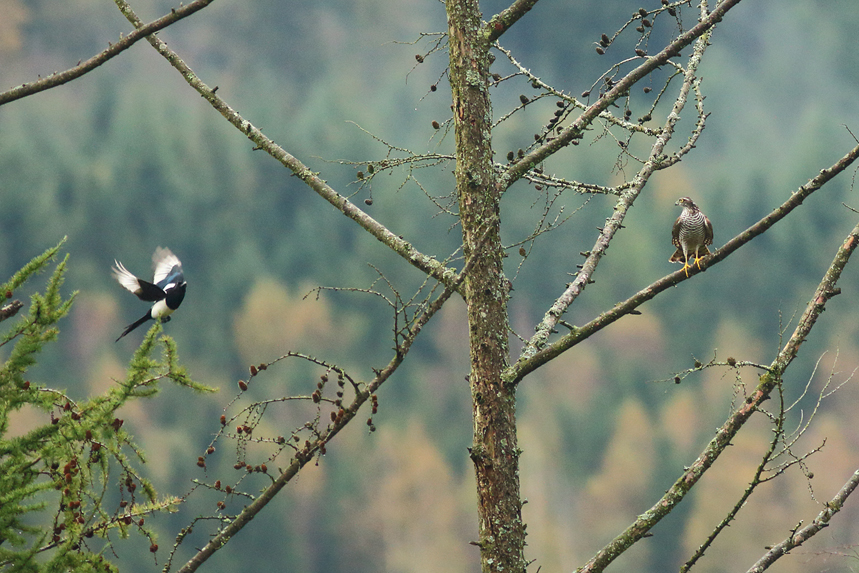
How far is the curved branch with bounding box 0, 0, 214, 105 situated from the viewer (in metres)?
1.86

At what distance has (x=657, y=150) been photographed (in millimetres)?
3434

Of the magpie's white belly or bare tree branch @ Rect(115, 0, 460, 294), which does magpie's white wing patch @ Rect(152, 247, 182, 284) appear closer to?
the magpie's white belly

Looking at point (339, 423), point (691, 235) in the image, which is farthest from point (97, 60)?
point (691, 235)

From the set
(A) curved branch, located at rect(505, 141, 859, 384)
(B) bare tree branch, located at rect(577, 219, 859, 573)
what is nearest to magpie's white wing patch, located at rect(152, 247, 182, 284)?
(A) curved branch, located at rect(505, 141, 859, 384)

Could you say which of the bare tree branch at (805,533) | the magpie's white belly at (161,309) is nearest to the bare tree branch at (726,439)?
the bare tree branch at (805,533)

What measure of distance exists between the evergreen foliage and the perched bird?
279 cm

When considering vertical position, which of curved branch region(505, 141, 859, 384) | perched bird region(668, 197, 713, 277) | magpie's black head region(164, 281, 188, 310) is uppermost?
perched bird region(668, 197, 713, 277)

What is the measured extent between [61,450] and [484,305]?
2070 mm

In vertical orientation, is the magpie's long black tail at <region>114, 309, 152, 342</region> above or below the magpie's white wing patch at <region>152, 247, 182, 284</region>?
below

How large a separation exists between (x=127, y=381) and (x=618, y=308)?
87.7 inches

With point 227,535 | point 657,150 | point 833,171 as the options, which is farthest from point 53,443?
point 833,171

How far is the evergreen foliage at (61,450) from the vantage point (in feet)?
10.0

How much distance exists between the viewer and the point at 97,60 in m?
1.88

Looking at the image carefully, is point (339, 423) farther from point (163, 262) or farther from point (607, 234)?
point (163, 262)
